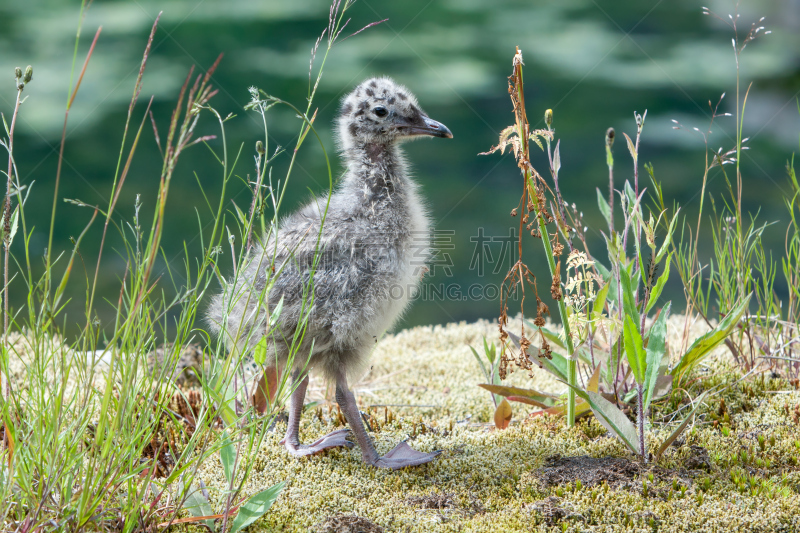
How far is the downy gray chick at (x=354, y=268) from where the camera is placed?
2.41 m

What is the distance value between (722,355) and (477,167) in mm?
4678

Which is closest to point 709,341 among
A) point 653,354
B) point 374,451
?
point 653,354

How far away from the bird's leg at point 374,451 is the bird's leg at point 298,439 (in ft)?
0.34

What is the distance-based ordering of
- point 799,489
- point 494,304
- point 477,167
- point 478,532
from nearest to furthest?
1. point 478,532
2. point 799,489
3. point 494,304
4. point 477,167

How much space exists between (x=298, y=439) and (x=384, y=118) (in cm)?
144

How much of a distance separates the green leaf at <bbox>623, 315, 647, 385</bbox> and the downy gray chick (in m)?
0.80

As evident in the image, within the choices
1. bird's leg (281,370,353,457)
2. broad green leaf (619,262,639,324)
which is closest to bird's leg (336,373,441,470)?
bird's leg (281,370,353,457)

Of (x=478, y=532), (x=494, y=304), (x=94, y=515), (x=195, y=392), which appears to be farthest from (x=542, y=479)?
(x=494, y=304)

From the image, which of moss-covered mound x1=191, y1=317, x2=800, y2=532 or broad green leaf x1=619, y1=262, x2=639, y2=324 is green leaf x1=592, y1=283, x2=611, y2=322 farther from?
moss-covered mound x1=191, y1=317, x2=800, y2=532

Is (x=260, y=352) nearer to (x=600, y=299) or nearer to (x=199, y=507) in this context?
(x=199, y=507)

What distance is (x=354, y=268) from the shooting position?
2443 millimetres

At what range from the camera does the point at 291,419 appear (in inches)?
100.0

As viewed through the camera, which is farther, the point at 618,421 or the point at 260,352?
the point at 618,421

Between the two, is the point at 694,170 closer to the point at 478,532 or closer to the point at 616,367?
the point at 616,367
